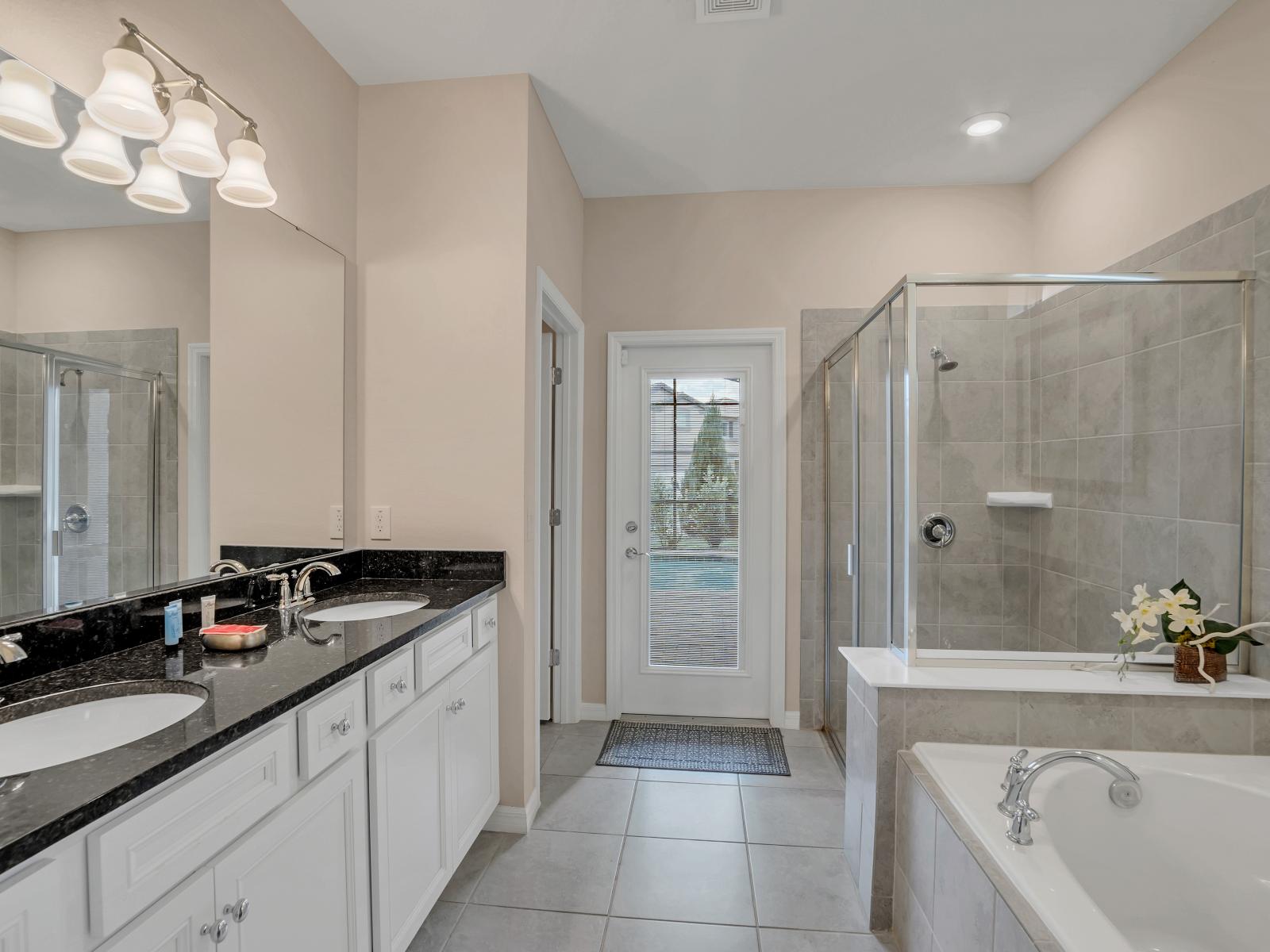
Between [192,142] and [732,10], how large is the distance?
1.53m

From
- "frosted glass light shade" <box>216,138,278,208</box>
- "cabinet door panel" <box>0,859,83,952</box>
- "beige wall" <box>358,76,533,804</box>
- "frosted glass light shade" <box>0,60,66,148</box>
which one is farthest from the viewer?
"beige wall" <box>358,76,533,804</box>

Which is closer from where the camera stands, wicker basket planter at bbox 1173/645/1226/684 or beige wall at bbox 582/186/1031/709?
wicker basket planter at bbox 1173/645/1226/684

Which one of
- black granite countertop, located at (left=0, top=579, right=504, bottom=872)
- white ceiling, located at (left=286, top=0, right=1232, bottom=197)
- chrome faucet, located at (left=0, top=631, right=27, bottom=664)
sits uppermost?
white ceiling, located at (left=286, top=0, right=1232, bottom=197)

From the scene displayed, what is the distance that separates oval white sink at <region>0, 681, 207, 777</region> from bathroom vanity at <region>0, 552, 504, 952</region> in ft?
0.10

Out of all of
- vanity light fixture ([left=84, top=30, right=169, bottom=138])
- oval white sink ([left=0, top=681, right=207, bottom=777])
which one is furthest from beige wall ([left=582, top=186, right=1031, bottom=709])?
oval white sink ([left=0, top=681, right=207, bottom=777])

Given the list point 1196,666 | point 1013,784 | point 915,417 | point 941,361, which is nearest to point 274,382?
point 915,417

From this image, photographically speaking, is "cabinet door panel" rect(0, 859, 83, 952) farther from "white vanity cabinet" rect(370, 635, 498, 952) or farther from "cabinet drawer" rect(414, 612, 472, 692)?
"cabinet drawer" rect(414, 612, 472, 692)

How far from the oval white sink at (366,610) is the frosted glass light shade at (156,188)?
3.64 ft

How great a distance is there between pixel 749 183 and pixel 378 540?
2353mm

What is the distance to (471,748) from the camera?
194 centimetres

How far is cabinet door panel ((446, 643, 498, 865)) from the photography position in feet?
5.92

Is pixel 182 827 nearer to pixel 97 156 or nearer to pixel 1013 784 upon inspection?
pixel 97 156

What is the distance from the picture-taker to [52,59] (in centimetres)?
127

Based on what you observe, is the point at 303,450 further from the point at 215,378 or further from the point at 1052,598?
the point at 1052,598
